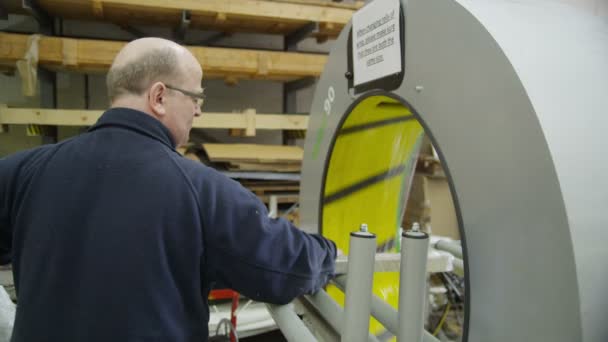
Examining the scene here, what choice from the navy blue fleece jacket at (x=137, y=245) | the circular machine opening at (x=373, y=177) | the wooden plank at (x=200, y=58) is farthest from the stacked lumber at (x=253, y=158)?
the navy blue fleece jacket at (x=137, y=245)

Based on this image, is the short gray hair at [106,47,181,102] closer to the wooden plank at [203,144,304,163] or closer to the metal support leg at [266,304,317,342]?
the metal support leg at [266,304,317,342]

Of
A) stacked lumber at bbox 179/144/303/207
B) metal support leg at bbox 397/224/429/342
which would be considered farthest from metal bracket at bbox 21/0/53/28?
metal support leg at bbox 397/224/429/342

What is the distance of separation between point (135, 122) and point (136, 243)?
0.22 metres

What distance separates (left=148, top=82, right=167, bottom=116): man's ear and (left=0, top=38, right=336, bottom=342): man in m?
0.03

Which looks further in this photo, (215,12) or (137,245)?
(215,12)

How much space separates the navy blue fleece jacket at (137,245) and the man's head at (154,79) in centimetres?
5

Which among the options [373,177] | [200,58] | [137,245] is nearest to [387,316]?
[137,245]

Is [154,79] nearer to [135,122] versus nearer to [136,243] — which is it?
[135,122]

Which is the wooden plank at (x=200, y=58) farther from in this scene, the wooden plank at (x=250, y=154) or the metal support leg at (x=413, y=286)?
the metal support leg at (x=413, y=286)

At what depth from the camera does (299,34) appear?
2566 mm

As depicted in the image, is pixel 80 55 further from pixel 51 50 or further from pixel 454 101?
pixel 454 101

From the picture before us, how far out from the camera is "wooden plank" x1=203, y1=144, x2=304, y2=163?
2.24 meters

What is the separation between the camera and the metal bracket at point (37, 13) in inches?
83.0

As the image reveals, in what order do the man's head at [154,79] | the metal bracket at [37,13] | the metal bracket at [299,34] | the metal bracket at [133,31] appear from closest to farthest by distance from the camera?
the man's head at [154,79], the metal bracket at [37,13], the metal bracket at [299,34], the metal bracket at [133,31]
